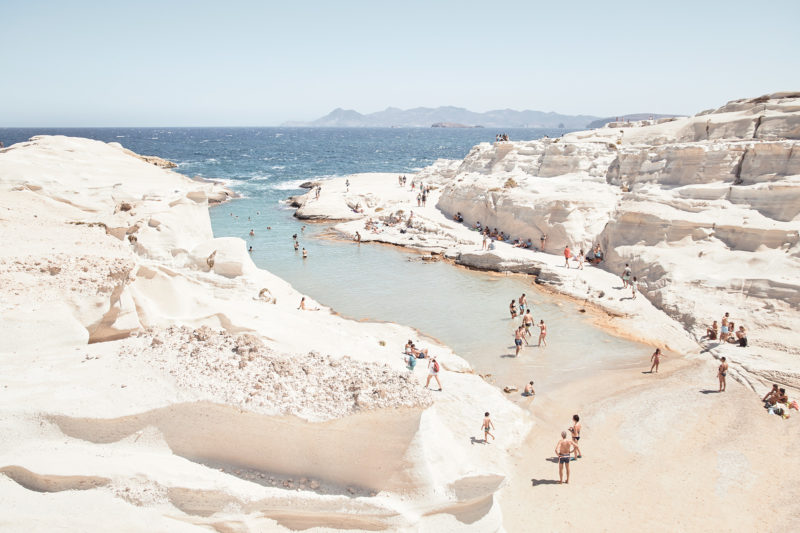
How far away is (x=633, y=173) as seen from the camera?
2544 cm

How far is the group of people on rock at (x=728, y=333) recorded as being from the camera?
48.6 ft

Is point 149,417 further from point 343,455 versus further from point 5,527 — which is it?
point 343,455

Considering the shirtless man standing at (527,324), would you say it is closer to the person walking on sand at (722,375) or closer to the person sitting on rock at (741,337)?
the person walking on sand at (722,375)

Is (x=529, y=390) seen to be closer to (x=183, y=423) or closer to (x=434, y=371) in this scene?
(x=434, y=371)

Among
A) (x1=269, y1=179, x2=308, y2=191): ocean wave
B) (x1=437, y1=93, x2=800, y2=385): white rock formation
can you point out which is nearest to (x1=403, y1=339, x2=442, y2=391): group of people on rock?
(x1=437, y1=93, x2=800, y2=385): white rock formation

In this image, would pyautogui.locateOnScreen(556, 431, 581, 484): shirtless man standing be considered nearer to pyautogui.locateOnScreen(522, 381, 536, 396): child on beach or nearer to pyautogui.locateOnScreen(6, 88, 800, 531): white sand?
pyautogui.locateOnScreen(6, 88, 800, 531): white sand

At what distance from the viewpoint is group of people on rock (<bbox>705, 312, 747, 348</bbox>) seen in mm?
14812

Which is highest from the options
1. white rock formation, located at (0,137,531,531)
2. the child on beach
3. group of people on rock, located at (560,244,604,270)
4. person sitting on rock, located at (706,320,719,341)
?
white rock formation, located at (0,137,531,531)

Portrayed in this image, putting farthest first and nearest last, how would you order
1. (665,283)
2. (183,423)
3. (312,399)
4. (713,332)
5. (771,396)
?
(665,283) < (713,332) < (771,396) < (312,399) < (183,423)

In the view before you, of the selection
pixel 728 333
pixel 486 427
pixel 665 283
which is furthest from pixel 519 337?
pixel 665 283

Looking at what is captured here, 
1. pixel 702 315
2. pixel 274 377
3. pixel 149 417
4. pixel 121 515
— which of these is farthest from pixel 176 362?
pixel 702 315

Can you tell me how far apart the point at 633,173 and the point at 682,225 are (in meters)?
6.43

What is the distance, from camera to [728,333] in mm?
14953

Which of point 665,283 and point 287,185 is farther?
point 287,185
